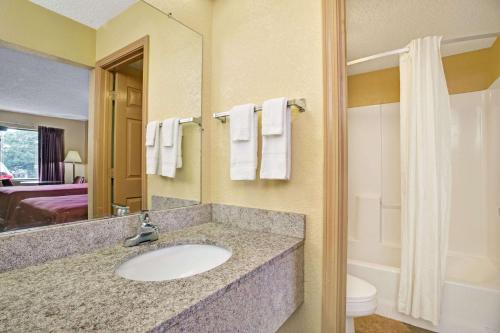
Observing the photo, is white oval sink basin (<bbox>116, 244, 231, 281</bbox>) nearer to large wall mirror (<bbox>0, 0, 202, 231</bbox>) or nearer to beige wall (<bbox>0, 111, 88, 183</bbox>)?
large wall mirror (<bbox>0, 0, 202, 231</bbox>)

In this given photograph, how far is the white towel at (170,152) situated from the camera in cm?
121

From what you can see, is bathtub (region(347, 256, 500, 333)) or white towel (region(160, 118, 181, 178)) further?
bathtub (region(347, 256, 500, 333))

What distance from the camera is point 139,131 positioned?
112cm

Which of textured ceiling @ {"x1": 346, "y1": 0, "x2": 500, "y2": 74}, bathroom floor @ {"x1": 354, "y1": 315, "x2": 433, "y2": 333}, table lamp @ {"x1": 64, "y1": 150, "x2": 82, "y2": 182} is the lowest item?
bathroom floor @ {"x1": 354, "y1": 315, "x2": 433, "y2": 333}

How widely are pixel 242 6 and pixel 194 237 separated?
4.06 feet

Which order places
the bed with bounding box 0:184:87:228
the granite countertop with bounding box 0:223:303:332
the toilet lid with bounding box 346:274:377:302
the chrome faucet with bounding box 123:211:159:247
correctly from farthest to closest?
the toilet lid with bounding box 346:274:377:302
the chrome faucet with bounding box 123:211:159:247
the bed with bounding box 0:184:87:228
the granite countertop with bounding box 0:223:303:332

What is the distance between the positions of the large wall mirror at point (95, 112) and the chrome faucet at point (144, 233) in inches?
3.2

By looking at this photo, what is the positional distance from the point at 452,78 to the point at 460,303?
1901 mm

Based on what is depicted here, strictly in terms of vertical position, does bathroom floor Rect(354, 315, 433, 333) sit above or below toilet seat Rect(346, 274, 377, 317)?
below

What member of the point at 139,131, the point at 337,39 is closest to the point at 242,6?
the point at 337,39

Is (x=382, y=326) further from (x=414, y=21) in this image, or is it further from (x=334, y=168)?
(x=414, y=21)

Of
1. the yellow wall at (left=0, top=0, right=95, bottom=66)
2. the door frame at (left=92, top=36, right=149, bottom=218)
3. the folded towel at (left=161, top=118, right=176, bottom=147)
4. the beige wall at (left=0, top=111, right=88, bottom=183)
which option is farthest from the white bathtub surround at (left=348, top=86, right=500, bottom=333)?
the yellow wall at (left=0, top=0, right=95, bottom=66)

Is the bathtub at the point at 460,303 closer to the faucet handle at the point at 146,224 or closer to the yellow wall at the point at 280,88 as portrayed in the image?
the yellow wall at the point at 280,88

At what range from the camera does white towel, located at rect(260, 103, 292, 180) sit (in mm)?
1039
